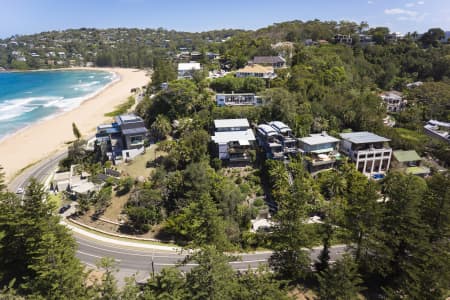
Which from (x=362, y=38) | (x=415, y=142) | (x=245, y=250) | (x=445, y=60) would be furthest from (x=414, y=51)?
(x=245, y=250)

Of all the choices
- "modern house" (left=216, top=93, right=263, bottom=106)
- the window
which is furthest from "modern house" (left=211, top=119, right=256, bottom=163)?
the window

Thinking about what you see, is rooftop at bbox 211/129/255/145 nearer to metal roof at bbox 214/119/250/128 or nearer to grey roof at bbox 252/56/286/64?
metal roof at bbox 214/119/250/128

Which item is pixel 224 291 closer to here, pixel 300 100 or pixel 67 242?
pixel 67 242

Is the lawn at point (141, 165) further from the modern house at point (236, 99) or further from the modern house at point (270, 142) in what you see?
the modern house at point (270, 142)

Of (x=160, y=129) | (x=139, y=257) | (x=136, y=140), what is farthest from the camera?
(x=160, y=129)

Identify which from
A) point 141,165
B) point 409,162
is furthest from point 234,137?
point 409,162

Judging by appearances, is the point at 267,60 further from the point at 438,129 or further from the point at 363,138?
the point at 438,129
